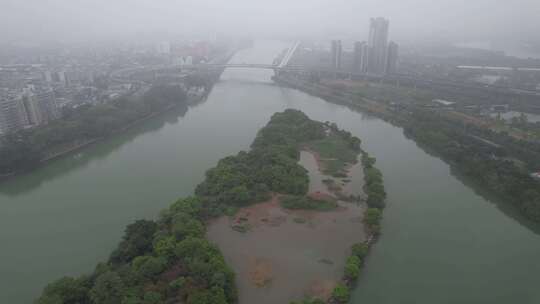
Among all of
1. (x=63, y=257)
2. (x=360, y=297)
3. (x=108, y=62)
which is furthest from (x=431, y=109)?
(x=108, y=62)

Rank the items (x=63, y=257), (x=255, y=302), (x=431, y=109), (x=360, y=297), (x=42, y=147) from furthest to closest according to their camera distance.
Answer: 1. (x=431, y=109)
2. (x=42, y=147)
3. (x=63, y=257)
4. (x=360, y=297)
5. (x=255, y=302)

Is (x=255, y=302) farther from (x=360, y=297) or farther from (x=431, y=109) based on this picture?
(x=431, y=109)

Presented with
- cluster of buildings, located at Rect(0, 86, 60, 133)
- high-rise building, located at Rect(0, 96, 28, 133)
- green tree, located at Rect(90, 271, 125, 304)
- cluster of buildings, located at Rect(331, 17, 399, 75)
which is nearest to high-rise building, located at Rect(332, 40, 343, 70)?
cluster of buildings, located at Rect(331, 17, 399, 75)

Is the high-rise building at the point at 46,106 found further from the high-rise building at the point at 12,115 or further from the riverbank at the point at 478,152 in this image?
the riverbank at the point at 478,152

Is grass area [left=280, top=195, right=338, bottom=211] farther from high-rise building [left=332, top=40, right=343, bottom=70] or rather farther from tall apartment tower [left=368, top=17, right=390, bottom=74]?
high-rise building [left=332, top=40, right=343, bottom=70]

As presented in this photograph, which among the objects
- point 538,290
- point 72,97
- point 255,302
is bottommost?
point 538,290

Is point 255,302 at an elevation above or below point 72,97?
below

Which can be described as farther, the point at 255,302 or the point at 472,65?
the point at 472,65

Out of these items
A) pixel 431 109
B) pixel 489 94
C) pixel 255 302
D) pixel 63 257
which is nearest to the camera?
pixel 255 302
